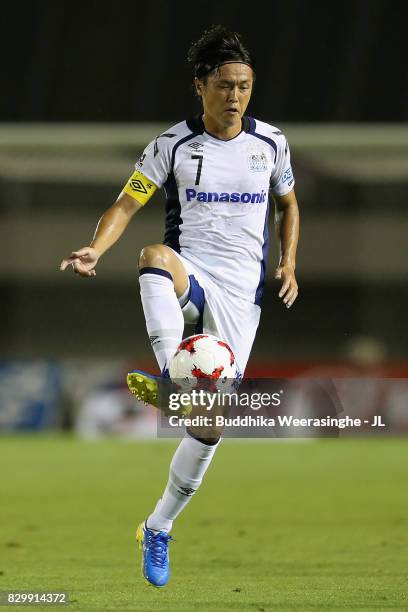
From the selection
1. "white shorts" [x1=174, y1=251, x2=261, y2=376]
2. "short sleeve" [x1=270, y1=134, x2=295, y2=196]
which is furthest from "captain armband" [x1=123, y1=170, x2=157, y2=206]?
"short sleeve" [x1=270, y1=134, x2=295, y2=196]

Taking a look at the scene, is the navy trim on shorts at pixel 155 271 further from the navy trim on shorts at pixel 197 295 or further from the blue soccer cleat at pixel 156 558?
the blue soccer cleat at pixel 156 558

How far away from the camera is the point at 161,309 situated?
530cm

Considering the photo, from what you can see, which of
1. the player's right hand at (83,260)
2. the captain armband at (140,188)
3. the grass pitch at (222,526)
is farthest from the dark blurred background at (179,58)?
the player's right hand at (83,260)

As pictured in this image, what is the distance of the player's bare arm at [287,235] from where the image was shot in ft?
18.7

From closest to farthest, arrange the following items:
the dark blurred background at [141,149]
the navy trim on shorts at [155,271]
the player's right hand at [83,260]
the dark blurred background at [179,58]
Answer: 1. the player's right hand at [83,260]
2. the navy trim on shorts at [155,271]
3. the dark blurred background at [141,149]
4. the dark blurred background at [179,58]

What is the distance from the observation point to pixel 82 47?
1622 centimetres

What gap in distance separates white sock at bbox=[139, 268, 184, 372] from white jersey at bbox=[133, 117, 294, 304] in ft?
1.29

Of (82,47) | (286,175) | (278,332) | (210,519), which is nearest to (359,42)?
(82,47)

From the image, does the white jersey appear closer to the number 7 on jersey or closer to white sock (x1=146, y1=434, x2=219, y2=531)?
the number 7 on jersey

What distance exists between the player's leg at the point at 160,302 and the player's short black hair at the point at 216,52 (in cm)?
86

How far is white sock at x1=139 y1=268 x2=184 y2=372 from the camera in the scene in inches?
208

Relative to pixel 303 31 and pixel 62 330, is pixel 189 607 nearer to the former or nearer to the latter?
pixel 303 31

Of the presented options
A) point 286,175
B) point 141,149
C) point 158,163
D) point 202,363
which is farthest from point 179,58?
point 202,363

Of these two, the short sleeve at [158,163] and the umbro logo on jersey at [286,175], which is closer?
the short sleeve at [158,163]
